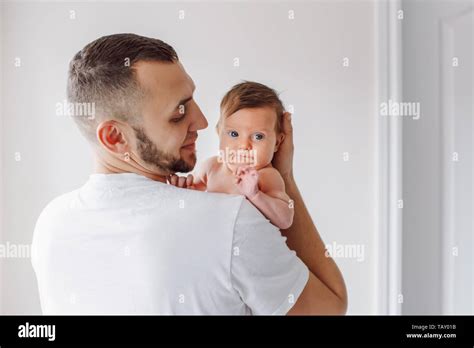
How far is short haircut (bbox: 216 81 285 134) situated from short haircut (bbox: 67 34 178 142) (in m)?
0.16

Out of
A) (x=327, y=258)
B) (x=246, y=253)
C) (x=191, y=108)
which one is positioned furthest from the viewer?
(x=327, y=258)

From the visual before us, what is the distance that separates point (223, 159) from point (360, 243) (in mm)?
435

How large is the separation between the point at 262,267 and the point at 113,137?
38 cm

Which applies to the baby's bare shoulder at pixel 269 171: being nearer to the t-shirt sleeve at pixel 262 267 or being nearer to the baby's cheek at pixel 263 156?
the baby's cheek at pixel 263 156

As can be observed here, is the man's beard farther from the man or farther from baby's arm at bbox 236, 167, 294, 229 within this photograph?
baby's arm at bbox 236, 167, 294, 229

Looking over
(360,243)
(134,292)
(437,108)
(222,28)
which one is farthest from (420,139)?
(134,292)

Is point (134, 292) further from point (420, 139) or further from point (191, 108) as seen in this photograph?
point (420, 139)

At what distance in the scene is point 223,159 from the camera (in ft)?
3.33

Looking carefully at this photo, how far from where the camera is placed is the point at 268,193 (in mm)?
986

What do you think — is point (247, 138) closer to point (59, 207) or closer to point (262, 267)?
point (262, 267)

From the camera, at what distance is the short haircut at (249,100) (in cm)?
102

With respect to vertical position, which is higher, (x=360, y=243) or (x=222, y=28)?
(x=222, y=28)

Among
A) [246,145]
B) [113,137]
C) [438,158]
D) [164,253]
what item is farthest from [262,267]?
[438,158]
